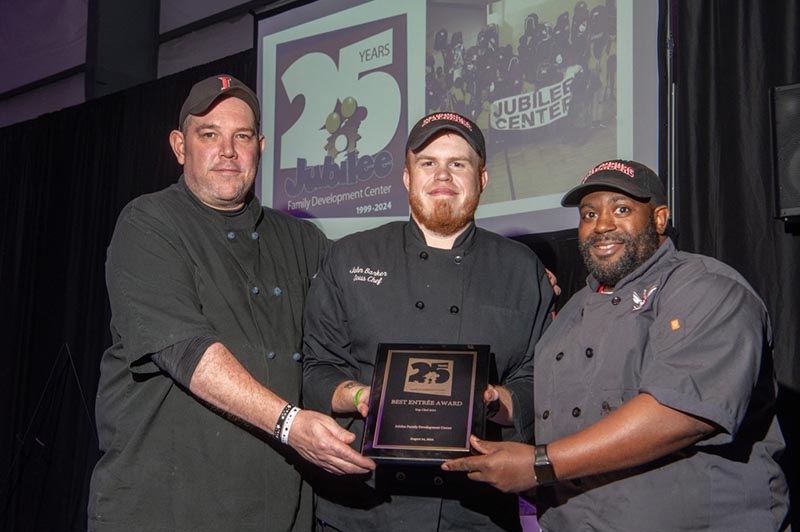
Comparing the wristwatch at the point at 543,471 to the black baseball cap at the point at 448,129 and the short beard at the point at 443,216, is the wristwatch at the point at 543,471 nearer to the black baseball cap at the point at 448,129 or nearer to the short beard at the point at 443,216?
the short beard at the point at 443,216

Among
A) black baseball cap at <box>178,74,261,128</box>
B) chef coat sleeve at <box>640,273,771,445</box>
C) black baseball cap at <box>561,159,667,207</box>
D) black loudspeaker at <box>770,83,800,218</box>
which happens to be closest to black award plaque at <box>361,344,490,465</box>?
chef coat sleeve at <box>640,273,771,445</box>

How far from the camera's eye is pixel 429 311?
2.34 m

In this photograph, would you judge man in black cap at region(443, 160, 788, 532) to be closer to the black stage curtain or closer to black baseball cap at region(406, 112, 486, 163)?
black baseball cap at region(406, 112, 486, 163)

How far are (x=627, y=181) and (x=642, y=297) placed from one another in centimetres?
37

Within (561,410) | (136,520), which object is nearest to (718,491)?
(561,410)

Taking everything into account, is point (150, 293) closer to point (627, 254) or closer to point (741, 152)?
point (627, 254)

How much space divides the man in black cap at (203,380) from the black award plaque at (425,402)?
4.0 inches

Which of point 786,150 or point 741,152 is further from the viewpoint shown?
point 741,152

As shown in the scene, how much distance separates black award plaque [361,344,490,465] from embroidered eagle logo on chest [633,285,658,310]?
42 centimetres

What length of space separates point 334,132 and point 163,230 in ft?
8.14

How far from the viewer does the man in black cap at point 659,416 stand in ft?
6.25

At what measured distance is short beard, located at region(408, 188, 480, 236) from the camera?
7.91 feet

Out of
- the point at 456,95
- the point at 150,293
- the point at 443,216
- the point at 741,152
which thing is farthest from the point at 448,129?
the point at 456,95

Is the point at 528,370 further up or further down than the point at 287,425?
further up
